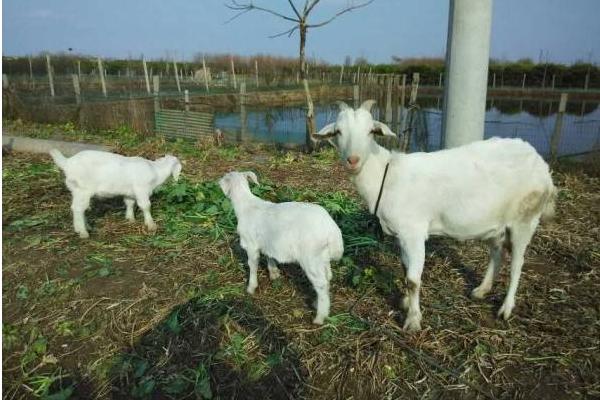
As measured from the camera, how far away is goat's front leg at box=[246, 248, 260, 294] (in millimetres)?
4215

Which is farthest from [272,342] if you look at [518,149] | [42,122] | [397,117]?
[42,122]

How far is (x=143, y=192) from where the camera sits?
566cm

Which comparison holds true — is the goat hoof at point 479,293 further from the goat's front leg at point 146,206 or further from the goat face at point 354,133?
the goat's front leg at point 146,206

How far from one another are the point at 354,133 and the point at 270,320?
1.77m

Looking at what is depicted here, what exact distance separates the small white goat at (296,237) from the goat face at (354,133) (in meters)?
0.54

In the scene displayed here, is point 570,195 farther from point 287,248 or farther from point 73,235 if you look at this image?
point 73,235

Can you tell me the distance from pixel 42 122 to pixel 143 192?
41.7ft

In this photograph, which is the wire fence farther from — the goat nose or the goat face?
the goat nose

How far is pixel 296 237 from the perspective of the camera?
3668 mm

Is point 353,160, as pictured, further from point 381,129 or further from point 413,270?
point 413,270

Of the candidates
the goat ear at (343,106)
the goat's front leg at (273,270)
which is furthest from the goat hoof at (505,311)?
the goat ear at (343,106)

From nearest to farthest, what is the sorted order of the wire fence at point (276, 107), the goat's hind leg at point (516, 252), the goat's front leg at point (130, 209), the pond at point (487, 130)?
the goat's hind leg at point (516, 252), the goat's front leg at point (130, 209), the pond at point (487, 130), the wire fence at point (276, 107)

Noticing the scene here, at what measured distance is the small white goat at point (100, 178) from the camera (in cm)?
548

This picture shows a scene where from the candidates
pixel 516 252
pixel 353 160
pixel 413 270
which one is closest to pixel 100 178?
pixel 353 160
